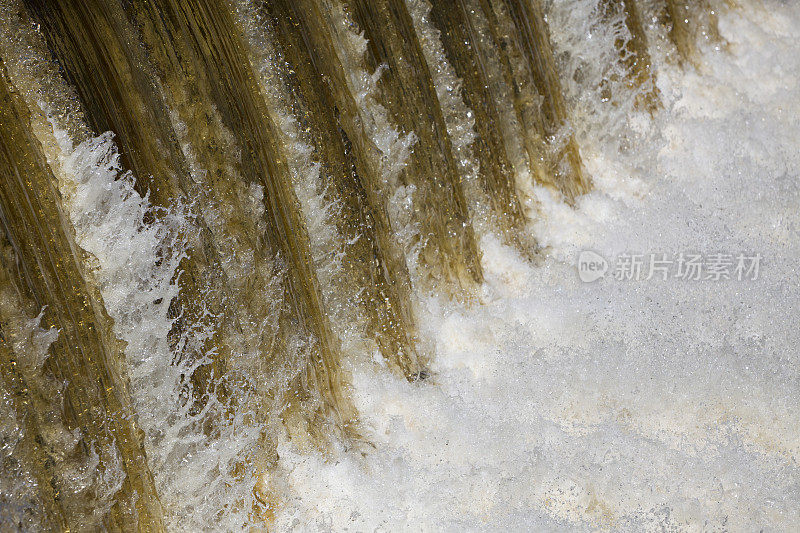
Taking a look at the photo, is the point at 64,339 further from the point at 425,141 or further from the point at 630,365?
the point at 630,365

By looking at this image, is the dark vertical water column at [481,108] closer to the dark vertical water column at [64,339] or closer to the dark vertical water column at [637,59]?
the dark vertical water column at [637,59]

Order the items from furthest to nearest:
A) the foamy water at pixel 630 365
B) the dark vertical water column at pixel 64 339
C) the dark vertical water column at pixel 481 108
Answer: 1. the dark vertical water column at pixel 481 108
2. the foamy water at pixel 630 365
3. the dark vertical water column at pixel 64 339

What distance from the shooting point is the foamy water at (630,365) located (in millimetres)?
1398

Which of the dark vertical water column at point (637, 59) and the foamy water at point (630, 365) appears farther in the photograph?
the dark vertical water column at point (637, 59)

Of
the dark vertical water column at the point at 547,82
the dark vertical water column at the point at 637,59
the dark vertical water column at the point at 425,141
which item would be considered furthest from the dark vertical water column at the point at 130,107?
the dark vertical water column at the point at 637,59

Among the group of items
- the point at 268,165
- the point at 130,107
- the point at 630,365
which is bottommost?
the point at 630,365

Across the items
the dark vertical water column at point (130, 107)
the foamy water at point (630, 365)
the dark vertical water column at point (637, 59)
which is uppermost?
the dark vertical water column at point (130, 107)

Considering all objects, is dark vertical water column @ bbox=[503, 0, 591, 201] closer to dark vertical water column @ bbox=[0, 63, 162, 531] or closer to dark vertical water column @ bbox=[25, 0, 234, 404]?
dark vertical water column @ bbox=[25, 0, 234, 404]

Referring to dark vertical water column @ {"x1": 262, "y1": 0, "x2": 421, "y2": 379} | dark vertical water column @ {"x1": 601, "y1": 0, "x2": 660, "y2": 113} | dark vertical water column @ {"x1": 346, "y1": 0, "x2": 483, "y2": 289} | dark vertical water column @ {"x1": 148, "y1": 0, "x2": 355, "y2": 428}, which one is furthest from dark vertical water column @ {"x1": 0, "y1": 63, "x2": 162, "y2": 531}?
dark vertical water column @ {"x1": 601, "y1": 0, "x2": 660, "y2": 113}

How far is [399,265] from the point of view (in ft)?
4.72

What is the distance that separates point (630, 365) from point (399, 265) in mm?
608

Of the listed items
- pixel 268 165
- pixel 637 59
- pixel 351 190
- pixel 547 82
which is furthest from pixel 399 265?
pixel 637 59

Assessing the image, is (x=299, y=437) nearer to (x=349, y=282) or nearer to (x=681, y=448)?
(x=349, y=282)

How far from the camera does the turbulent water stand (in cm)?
110
